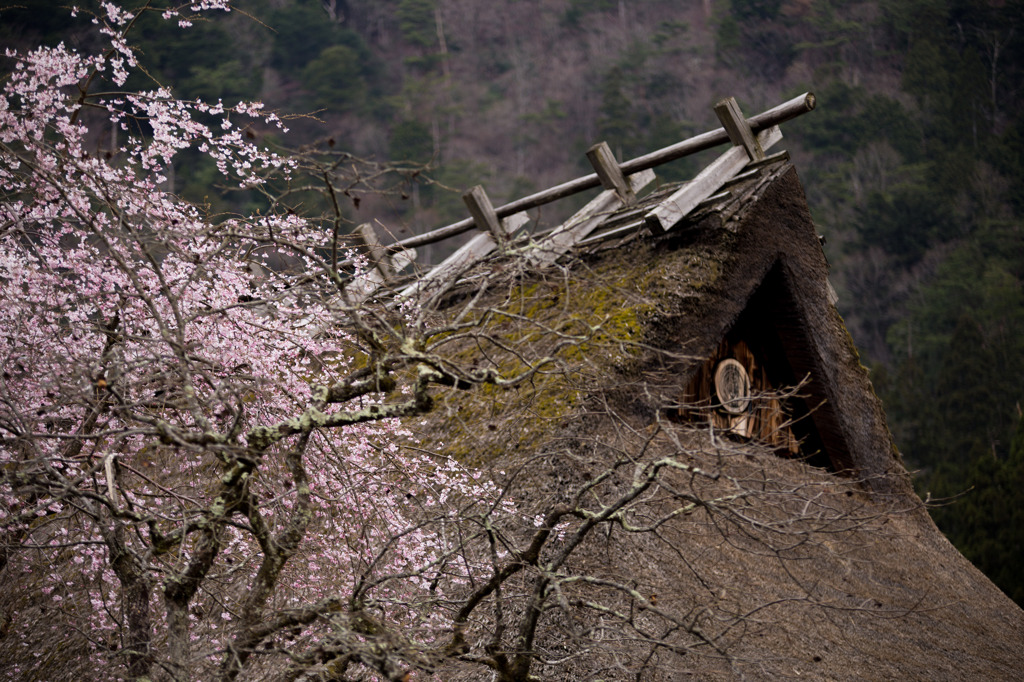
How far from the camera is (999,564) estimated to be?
1137 cm

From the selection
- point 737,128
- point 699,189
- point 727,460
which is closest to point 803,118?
point 737,128

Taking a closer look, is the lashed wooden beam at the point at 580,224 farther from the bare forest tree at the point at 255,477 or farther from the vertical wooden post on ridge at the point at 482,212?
the bare forest tree at the point at 255,477

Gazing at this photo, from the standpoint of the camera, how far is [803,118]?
2308 cm

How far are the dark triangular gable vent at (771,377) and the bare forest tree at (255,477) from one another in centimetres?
152

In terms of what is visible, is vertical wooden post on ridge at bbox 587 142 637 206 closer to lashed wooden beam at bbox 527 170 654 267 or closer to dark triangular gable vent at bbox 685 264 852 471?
lashed wooden beam at bbox 527 170 654 267

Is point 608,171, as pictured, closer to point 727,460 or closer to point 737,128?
point 737,128

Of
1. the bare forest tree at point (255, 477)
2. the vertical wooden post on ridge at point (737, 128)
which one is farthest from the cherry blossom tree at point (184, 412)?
the vertical wooden post on ridge at point (737, 128)

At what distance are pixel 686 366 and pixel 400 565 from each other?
199 cm

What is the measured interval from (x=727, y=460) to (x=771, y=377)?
78.5 inches

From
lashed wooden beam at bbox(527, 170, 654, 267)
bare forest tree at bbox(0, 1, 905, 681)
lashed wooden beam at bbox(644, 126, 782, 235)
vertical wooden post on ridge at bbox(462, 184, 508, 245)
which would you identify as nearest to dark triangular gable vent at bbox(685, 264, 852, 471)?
lashed wooden beam at bbox(644, 126, 782, 235)

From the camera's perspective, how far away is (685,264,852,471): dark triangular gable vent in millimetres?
5684

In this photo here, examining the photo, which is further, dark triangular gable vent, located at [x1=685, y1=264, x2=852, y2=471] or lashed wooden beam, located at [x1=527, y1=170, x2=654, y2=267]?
dark triangular gable vent, located at [x1=685, y1=264, x2=852, y2=471]

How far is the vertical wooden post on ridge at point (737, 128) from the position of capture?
515 cm

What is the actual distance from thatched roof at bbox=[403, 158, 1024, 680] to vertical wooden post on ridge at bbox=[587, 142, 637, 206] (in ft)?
0.65
